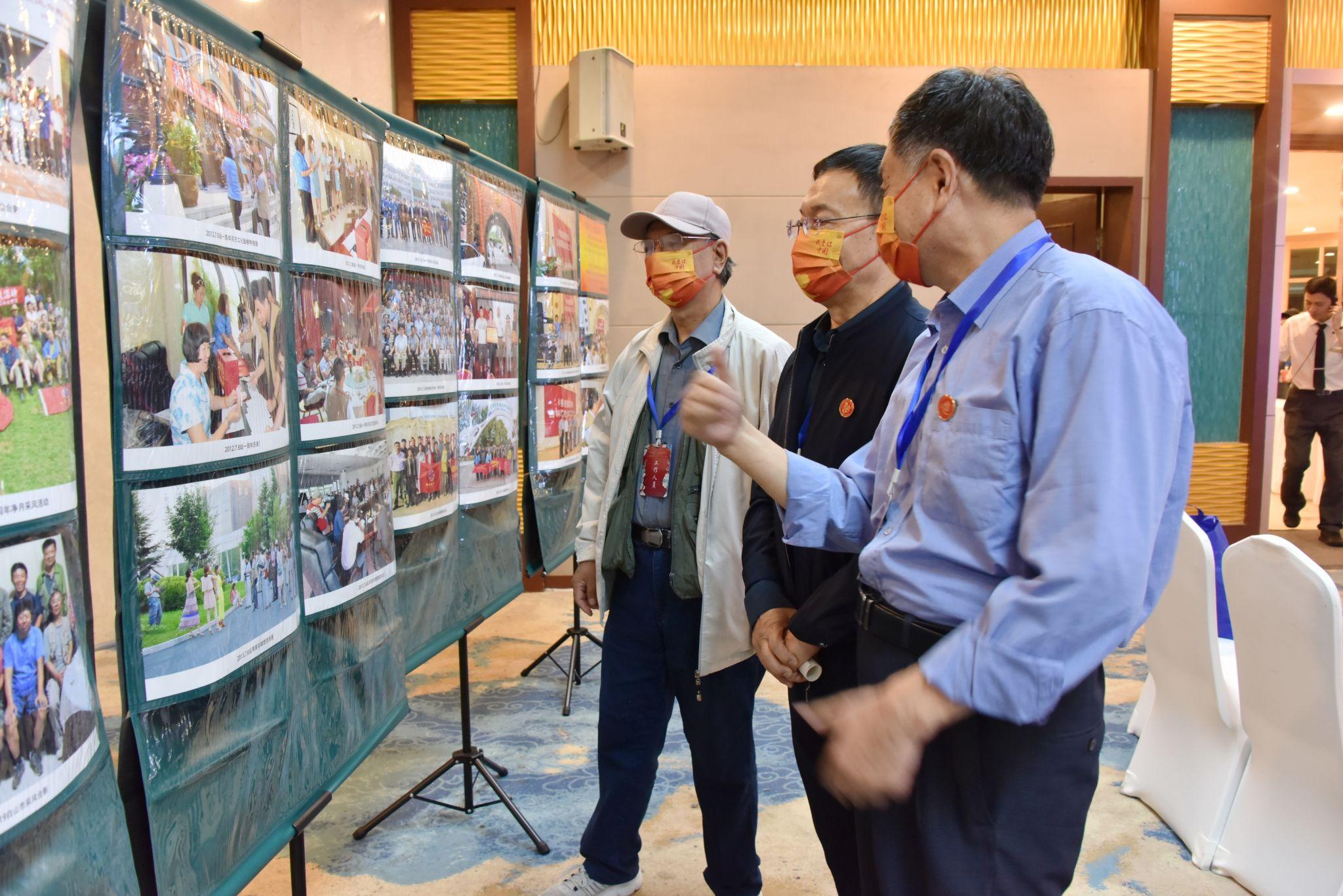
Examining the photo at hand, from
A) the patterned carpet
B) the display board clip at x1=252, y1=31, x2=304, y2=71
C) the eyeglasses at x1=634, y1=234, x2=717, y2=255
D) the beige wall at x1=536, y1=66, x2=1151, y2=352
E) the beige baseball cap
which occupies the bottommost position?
the patterned carpet

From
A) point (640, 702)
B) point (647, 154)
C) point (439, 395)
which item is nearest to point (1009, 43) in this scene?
point (647, 154)

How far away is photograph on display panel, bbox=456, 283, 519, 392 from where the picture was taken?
10.2ft

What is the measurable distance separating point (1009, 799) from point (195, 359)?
1.40 metres

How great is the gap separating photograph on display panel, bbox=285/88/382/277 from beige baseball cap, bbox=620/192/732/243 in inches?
27.4

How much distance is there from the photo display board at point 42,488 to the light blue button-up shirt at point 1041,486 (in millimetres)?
1097

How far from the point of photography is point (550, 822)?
9.82ft

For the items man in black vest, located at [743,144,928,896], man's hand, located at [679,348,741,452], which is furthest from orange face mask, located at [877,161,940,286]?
man in black vest, located at [743,144,928,896]

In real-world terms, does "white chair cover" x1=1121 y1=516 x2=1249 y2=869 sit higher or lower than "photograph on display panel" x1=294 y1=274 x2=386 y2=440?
lower

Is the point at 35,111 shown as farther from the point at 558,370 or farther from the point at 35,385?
the point at 558,370

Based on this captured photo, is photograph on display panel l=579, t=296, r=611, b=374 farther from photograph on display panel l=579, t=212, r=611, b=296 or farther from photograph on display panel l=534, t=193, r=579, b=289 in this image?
photograph on display panel l=534, t=193, r=579, b=289

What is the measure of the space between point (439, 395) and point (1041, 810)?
7.03 feet

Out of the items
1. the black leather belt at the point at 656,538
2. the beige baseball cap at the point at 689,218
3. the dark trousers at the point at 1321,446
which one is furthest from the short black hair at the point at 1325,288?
the black leather belt at the point at 656,538

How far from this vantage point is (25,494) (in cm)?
113

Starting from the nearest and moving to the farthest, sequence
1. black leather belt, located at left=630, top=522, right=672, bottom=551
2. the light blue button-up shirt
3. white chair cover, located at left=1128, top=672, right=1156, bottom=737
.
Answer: the light blue button-up shirt, black leather belt, located at left=630, top=522, right=672, bottom=551, white chair cover, located at left=1128, top=672, right=1156, bottom=737
